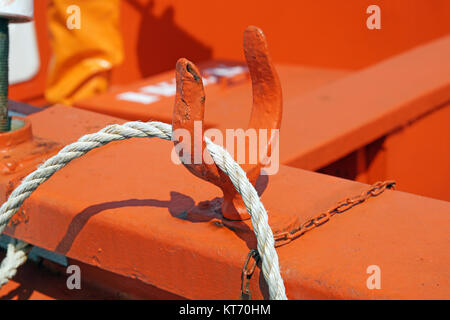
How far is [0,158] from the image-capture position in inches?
48.1

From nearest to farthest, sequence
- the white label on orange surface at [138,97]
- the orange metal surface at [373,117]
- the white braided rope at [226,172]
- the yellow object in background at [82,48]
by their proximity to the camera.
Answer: the white braided rope at [226,172], the orange metal surface at [373,117], the white label on orange surface at [138,97], the yellow object in background at [82,48]

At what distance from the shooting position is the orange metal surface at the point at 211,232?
0.83 meters

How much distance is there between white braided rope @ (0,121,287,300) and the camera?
32.0 inches

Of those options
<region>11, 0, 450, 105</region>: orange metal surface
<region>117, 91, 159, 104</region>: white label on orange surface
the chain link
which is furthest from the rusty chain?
<region>11, 0, 450, 105</region>: orange metal surface

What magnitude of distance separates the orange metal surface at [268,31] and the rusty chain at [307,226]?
2.72 meters

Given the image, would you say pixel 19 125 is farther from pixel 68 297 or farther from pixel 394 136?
pixel 394 136

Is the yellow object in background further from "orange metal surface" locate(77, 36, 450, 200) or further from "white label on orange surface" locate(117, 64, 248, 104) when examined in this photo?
"orange metal surface" locate(77, 36, 450, 200)

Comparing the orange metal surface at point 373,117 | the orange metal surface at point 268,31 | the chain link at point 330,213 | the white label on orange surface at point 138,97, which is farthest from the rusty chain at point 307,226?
the orange metal surface at point 268,31

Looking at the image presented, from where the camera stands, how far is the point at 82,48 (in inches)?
144

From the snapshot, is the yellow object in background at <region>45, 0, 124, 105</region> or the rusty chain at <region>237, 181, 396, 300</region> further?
Answer: the yellow object in background at <region>45, 0, 124, 105</region>

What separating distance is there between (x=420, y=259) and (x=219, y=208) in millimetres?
350

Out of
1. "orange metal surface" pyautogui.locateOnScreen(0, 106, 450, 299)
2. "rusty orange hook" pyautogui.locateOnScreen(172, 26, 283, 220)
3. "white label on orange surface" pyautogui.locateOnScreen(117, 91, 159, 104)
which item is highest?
"white label on orange surface" pyautogui.locateOnScreen(117, 91, 159, 104)

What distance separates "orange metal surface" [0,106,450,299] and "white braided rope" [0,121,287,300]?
4cm

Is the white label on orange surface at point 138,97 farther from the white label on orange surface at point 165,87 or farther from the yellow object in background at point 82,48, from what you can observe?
the yellow object in background at point 82,48
